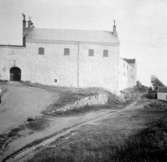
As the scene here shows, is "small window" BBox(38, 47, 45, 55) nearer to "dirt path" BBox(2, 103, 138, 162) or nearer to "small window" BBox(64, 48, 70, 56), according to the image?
"small window" BBox(64, 48, 70, 56)

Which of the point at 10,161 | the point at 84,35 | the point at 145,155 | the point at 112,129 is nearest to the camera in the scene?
the point at 145,155

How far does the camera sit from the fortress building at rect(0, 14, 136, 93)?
102 feet

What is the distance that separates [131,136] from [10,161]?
6849 millimetres

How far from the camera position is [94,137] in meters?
12.1

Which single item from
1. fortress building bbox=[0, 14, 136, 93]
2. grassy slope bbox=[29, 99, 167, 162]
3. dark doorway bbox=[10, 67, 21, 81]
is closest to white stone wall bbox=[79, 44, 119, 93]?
fortress building bbox=[0, 14, 136, 93]

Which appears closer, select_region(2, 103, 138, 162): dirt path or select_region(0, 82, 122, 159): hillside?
select_region(2, 103, 138, 162): dirt path

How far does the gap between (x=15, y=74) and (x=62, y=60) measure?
778 centimetres

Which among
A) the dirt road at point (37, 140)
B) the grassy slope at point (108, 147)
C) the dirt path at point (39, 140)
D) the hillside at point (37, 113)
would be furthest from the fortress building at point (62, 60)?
the grassy slope at point (108, 147)

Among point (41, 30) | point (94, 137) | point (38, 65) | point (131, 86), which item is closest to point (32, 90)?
point (38, 65)

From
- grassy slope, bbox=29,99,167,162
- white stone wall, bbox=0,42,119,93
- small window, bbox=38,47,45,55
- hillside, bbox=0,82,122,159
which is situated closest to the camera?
grassy slope, bbox=29,99,167,162

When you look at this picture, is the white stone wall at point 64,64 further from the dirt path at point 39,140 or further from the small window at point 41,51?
the dirt path at point 39,140

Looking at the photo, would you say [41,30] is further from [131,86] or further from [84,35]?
[131,86]

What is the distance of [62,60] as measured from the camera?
3216 centimetres

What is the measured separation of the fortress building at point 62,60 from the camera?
31.2 meters
